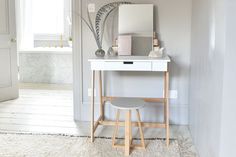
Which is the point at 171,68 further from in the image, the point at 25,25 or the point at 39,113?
the point at 25,25

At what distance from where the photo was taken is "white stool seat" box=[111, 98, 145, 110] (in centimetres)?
270

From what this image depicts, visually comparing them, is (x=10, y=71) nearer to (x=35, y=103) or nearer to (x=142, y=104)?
(x=35, y=103)

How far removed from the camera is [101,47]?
356cm

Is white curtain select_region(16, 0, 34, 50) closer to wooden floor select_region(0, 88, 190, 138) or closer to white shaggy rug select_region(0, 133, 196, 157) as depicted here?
wooden floor select_region(0, 88, 190, 138)

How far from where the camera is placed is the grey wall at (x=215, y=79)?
5.84 ft

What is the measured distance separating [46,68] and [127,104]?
12.1ft

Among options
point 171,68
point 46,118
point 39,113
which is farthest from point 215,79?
point 39,113

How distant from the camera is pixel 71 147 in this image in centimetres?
287

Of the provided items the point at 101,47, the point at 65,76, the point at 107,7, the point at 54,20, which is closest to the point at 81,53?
the point at 101,47

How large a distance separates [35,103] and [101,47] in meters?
1.65

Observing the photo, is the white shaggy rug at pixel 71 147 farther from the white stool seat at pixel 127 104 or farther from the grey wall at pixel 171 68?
the grey wall at pixel 171 68

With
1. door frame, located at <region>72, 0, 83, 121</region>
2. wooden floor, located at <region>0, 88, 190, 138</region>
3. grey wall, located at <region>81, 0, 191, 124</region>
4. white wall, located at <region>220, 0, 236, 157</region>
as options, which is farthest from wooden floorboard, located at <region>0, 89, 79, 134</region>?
white wall, located at <region>220, 0, 236, 157</region>

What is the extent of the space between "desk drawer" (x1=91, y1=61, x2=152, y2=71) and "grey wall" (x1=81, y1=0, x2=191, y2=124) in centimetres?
63

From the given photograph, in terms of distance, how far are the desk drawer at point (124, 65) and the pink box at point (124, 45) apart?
495mm
